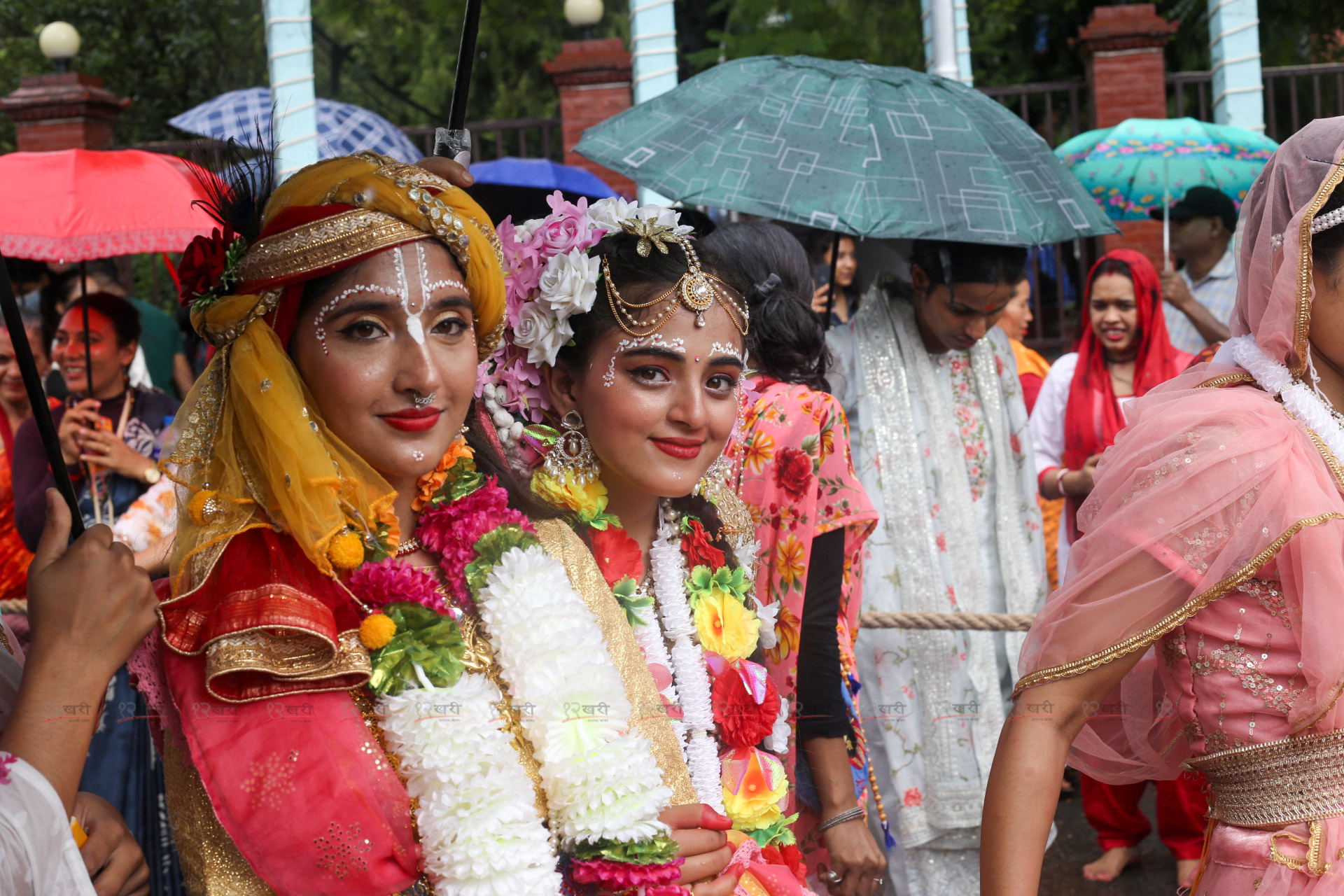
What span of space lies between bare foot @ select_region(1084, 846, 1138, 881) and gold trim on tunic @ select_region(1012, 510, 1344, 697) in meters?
3.27

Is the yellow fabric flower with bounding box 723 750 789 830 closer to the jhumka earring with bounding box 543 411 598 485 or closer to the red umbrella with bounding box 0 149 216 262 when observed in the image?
the jhumka earring with bounding box 543 411 598 485

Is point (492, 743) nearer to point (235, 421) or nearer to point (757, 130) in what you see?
point (235, 421)

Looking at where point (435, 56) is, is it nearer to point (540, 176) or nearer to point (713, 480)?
point (540, 176)

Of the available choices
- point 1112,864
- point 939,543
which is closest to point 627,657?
point 939,543

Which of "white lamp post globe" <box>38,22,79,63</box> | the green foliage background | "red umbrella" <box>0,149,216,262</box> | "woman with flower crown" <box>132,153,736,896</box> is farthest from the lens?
the green foliage background

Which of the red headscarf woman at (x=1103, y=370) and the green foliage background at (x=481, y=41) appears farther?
the green foliage background at (x=481, y=41)

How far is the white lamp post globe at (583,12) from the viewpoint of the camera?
31.3ft

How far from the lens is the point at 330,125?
855 cm

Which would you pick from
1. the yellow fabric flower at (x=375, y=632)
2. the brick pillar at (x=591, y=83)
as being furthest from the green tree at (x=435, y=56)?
the yellow fabric flower at (x=375, y=632)

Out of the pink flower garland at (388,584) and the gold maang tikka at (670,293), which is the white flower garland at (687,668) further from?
the pink flower garland at (388,584)

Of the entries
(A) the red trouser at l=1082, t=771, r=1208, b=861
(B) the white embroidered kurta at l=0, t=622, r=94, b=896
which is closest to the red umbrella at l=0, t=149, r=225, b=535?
(B) the white embroidered kurta at l=0, t=622, r=94, b=896

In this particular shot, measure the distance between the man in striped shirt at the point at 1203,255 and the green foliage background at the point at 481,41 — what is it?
493 centimetres

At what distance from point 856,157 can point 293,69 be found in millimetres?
5957

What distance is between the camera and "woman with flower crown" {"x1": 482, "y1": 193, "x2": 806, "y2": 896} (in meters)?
2.37
